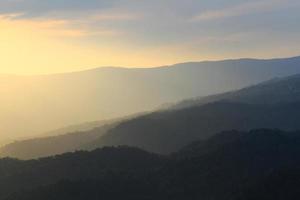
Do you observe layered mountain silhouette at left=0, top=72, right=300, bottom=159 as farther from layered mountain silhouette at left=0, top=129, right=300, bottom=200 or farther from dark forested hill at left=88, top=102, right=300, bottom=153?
layered mountain silhouette at left=0, top=129, right=300, bottom=200

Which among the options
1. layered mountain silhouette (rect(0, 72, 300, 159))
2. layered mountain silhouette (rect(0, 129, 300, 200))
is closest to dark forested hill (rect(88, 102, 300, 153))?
layered mountain silhouette (rect(0, 72, 300, 159))

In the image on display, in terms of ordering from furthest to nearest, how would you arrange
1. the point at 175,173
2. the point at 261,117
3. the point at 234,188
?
the point at 261,117
the point at 175,173
the point at 234,188

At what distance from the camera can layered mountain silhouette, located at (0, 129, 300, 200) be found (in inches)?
2832

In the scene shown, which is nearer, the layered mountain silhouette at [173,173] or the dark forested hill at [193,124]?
the layered mountain silhouette at [173,173]

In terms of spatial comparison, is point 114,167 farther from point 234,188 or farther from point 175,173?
point 234,188

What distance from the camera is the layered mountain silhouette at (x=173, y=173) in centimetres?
7194

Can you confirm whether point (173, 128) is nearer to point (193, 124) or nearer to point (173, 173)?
point (193, 124)

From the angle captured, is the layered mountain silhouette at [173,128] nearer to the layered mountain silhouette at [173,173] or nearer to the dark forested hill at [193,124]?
the dark forested hill at [193,124]

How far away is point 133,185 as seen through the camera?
79812mm

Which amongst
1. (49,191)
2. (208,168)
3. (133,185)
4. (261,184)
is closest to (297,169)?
(261,184)

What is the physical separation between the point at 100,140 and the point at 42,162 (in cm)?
5705

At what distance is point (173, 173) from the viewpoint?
8675 centimetres

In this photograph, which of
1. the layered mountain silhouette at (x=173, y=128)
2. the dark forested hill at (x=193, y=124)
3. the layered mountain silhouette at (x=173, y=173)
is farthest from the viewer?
the layered mountain silhouette at (x=173, y=128)

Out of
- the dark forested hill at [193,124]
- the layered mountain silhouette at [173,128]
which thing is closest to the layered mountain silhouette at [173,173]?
the dark forested hill at [193,124]
